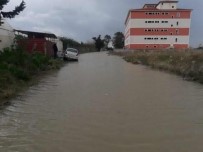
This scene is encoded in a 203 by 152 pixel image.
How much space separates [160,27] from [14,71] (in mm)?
72057

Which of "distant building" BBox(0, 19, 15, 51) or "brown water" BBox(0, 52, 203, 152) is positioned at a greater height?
"distant building" BBox(0, 19, 15, 51)

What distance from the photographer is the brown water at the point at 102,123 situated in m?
6.95

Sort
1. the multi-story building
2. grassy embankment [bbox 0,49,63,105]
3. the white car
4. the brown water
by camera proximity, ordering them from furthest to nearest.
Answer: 1. the multi-story building
2. the white car
3. grassy embankment [bbox 0,49,63,105]
4. the brown water

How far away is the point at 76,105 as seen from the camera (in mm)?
11266

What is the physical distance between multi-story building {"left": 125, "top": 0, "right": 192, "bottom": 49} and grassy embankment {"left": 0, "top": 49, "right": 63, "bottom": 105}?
62593 mm

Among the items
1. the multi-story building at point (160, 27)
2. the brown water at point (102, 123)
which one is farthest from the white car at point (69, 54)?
the multi-story building at point (160, 27)

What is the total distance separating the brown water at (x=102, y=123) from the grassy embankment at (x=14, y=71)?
1.84 feet

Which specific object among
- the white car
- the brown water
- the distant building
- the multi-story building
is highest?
the multi-story building

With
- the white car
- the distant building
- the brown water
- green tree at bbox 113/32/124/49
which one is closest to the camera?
the brown water

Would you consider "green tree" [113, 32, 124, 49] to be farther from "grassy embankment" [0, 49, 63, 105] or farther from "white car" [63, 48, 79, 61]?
"grassy embankment" [0, 49, 63, 105]

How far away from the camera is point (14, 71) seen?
1562 cm

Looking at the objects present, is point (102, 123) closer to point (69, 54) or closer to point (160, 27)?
point (69, 54)

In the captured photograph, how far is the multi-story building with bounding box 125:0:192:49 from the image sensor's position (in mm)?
84000

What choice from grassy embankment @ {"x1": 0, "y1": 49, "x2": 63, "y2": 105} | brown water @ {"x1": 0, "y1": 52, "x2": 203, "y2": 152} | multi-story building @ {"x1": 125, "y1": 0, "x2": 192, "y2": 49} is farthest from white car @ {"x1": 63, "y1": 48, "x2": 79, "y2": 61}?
multi-story building @ {"x1": 125, "y1": 0, "x2": 192, "y2": 49}
